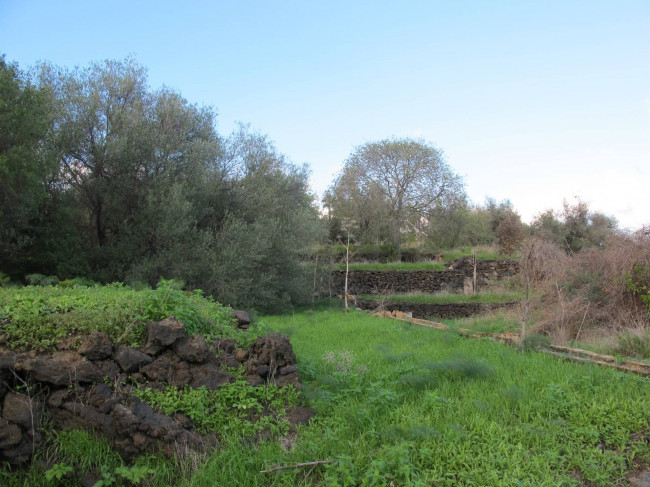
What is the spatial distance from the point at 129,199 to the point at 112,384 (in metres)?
10.9

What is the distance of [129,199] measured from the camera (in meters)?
14.0

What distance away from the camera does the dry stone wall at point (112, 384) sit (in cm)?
380

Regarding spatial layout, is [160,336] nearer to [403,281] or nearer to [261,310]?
[261,310]

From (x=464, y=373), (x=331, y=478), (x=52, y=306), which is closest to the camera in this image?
(x=331, y=478)

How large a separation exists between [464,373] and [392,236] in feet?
90.1

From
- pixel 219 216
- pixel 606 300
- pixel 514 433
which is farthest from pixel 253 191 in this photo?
pixel 514 433

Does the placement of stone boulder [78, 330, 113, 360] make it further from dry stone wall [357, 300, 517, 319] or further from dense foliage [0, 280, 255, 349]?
dry stone wall [357, 300, 517, 319]

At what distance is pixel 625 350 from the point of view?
7.70 m

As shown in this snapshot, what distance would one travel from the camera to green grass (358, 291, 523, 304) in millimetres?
21697

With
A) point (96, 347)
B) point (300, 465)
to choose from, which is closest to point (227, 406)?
point (300, 465)

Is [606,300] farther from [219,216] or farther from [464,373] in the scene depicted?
[219,216]

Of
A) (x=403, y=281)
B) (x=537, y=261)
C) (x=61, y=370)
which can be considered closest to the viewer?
(x=61, y=370)

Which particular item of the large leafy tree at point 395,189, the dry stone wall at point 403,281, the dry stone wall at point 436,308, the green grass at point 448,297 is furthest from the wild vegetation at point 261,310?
the large leafy tree at point 395,189

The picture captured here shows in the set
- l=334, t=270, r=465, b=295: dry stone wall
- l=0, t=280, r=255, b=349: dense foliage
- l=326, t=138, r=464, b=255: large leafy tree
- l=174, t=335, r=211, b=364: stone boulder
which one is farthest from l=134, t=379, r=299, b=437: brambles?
l=326, t=138, r=464, b=255: large leafy tree
